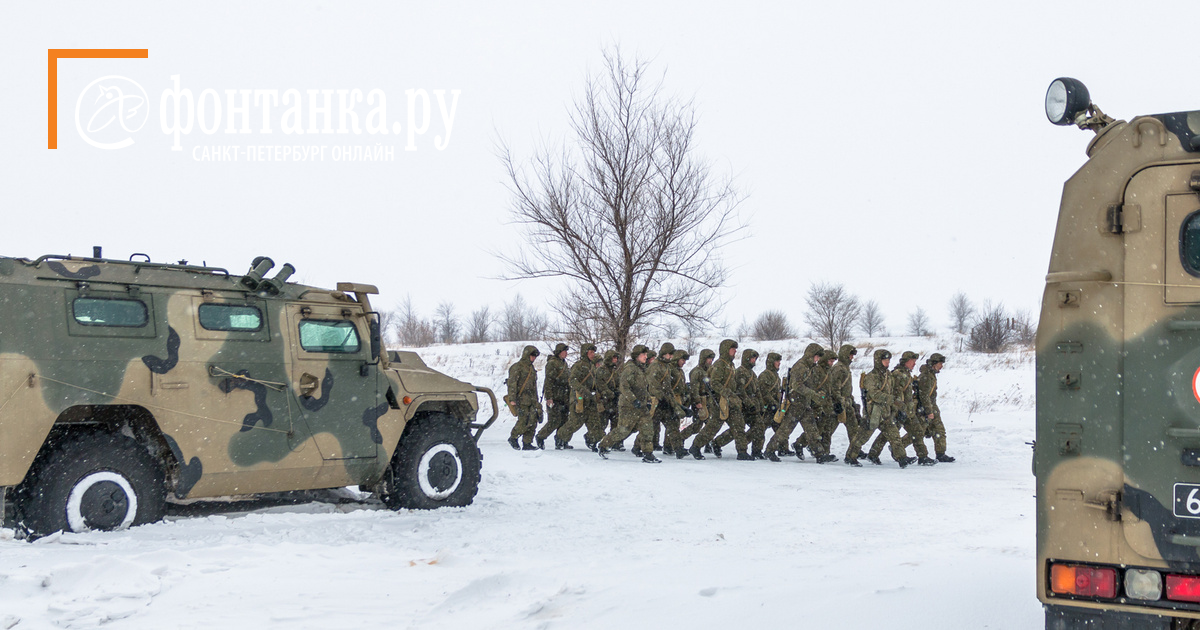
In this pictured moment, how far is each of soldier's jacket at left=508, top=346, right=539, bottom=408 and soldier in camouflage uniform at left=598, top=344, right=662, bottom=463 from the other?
1617 mm

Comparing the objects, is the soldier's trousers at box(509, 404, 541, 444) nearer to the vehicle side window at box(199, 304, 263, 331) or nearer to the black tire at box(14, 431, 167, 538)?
the vehicle side window at box(199, 304, 263, 331)

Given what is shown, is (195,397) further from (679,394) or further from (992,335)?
(992,335)

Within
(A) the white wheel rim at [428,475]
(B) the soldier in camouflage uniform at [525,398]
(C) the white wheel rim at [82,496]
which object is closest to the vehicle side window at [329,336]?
(A) the white wheel rim at [428,475]

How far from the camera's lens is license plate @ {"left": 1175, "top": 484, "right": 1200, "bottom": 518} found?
348 centimetres

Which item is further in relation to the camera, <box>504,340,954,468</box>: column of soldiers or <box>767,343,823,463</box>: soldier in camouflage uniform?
<box>767,343,823,463</box>: soldier in camouflage uniform

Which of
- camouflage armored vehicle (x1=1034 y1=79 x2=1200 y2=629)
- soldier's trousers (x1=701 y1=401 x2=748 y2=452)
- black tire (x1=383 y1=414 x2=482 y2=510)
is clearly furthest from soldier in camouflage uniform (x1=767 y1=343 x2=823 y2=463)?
camouflage armored vehicle (x1=1034 y1=79 x2=1200 y2=629)

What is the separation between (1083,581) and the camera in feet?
11.9

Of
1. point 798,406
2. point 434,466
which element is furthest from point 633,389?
point 434,466

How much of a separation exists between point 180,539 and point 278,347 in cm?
184

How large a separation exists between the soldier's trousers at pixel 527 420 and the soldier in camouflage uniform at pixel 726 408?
8.75 feet

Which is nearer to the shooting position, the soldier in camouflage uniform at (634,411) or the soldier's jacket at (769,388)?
the soldier in camouflage uniform at (634,411)

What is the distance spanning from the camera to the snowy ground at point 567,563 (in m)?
5.19

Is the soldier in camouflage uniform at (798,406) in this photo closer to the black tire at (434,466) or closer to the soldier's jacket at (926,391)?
the soldier's jacket at (926,391)

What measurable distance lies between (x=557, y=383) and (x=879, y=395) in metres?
5.05
